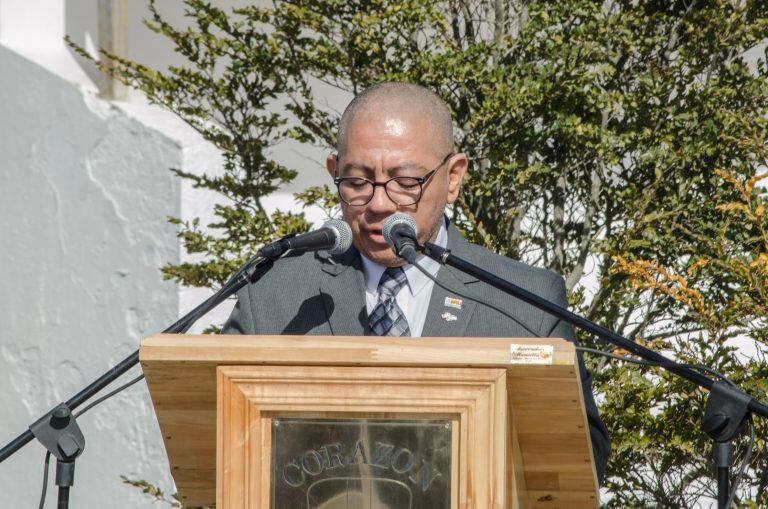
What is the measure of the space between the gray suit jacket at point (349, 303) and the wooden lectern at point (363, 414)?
734 millimetres

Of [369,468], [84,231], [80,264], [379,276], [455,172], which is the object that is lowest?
[369,468]

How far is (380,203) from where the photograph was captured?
119 inches

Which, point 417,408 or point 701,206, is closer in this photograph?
point 417,408

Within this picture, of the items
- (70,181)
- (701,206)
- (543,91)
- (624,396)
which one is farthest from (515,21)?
(70,181)

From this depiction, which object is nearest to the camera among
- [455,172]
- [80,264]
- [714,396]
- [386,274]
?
[714,396]

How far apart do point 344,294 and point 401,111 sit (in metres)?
0.51

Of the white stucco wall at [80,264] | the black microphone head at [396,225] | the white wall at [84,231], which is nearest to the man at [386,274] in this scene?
the black microphone head at [396,225]

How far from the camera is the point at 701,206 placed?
4543mm

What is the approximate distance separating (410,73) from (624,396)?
1.42 meters

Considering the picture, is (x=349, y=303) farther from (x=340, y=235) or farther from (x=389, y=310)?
(x=340, y=235)

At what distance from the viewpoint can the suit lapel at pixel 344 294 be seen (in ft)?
9.82

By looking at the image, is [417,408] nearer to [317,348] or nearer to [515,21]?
[317,348]

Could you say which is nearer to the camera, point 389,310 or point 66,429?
Answer: point 66,429

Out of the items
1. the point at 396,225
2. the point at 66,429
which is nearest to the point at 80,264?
the point at 66,429
